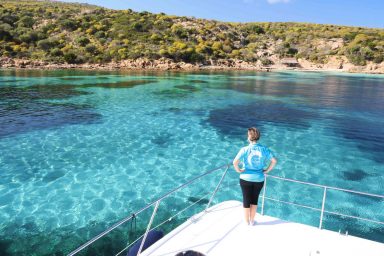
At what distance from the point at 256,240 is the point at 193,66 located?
206 ft

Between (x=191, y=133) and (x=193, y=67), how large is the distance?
2001 inches

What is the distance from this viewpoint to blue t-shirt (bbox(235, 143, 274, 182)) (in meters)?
5.14

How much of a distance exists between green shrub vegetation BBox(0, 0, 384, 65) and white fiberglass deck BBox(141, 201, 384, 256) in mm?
61968

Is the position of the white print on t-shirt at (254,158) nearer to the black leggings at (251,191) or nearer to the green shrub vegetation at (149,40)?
the black leggings at (251,191)

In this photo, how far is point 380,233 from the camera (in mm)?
7871

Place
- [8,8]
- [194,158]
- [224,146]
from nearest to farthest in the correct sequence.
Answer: [194,158] < [224,146] < [8,8]

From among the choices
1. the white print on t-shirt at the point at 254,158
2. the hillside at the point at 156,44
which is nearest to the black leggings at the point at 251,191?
the white print on t-shirt at the point at 254,158

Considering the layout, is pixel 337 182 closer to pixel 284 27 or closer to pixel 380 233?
pixel 380 233

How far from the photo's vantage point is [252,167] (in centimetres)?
519

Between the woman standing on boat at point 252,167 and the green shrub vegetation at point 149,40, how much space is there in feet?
203

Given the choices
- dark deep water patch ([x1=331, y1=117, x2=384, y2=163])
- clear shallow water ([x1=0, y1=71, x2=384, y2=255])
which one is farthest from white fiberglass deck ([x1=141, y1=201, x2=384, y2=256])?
dark deep water patch ([x1=331, y1=117, x2=384, y2=163])

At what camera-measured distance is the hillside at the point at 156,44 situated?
6222 cm

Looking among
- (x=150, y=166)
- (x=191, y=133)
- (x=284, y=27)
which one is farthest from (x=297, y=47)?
(x=150, y=166)

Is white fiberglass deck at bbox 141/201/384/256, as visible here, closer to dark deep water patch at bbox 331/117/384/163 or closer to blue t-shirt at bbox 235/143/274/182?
blue t-shirt at bbox 235/143/274/182
